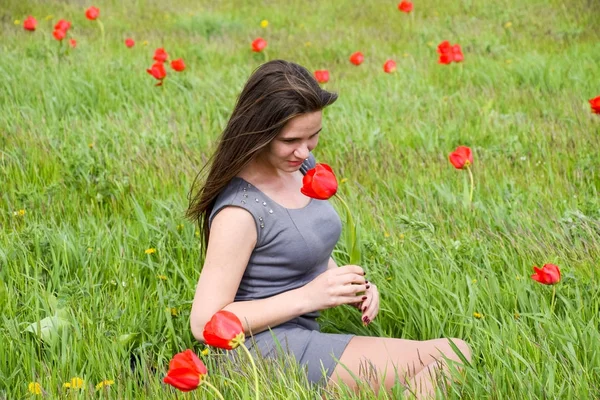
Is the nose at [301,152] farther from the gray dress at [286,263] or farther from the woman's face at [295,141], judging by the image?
the gray dress at [286,263]

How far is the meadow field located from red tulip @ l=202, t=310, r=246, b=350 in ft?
0.54

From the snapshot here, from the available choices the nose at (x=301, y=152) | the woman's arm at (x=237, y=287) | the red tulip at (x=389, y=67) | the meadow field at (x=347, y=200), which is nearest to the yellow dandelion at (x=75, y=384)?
the meadow field at (x=347, y=200)

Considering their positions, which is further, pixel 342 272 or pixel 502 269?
pixel 502 269

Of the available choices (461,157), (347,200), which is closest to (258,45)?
(347,200)

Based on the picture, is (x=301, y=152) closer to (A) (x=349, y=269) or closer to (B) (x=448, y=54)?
(A) (x=349, y=269)

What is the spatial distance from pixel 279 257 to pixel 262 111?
46 centimetres

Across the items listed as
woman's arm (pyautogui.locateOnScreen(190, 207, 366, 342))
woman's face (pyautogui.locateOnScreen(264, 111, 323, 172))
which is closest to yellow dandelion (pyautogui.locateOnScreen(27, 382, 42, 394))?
woman's arm (pyautogui.locateOnScreen(190, 207, 366, 342))

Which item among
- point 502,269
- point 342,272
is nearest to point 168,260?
point 342,272

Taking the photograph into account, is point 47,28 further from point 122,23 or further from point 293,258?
point 293,258

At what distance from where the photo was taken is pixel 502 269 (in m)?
2.92

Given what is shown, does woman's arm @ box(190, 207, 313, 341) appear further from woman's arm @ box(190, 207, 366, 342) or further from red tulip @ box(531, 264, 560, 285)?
red tulip @ box(531, 264, 560, 285)

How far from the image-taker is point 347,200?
12.5 feet

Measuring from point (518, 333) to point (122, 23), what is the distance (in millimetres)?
6800

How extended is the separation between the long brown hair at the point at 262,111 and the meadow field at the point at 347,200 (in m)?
0.60
